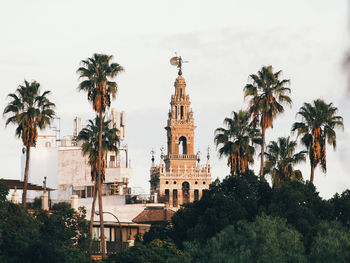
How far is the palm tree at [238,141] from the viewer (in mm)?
97562

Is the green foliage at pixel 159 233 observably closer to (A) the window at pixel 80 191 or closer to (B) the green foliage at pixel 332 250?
(B) the green foliage at pixel 332 250

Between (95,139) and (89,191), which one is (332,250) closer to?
(95,139)

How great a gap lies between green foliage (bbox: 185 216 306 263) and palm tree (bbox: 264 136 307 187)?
33474mm

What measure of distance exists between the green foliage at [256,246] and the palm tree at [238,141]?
28229 millimetres

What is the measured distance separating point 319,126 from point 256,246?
31.1 metres

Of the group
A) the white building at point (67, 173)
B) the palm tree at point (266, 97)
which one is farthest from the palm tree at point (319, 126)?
the white building at point (67, 173)

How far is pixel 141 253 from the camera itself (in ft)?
251

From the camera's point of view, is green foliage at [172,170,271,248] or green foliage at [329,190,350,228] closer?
green foliage at [172,170,271,248]

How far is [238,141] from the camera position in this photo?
9838cm

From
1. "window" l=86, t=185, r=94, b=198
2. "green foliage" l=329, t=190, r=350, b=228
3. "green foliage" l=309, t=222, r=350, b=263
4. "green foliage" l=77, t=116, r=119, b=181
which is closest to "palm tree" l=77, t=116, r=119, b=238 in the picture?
"green foliage" l=77, t=116, r=119, b=181

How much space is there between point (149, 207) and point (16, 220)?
53954 millimetres

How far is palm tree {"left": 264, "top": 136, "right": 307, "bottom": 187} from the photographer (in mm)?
102625

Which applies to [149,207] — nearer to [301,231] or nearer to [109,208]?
[109,208]

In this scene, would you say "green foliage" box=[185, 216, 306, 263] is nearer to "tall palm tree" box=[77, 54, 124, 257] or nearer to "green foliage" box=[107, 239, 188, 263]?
"green foliage" box=[107, 239, 188, 263]
